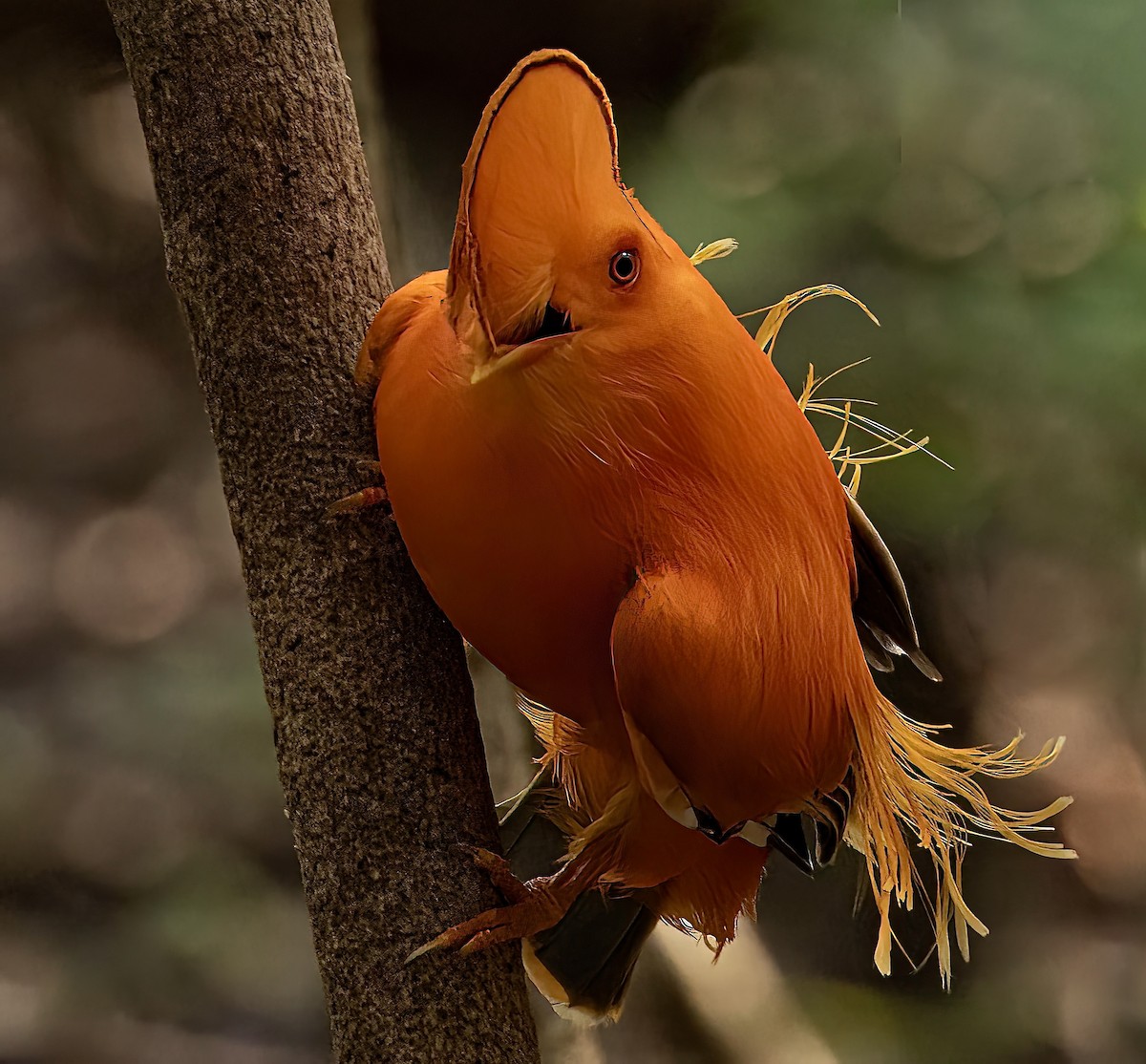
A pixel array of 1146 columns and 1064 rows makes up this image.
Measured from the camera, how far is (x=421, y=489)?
0.69 meters

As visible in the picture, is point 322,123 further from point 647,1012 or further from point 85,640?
point 647,1012

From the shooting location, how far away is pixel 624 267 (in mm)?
647

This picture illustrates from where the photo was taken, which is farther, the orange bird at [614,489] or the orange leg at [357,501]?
the orange leg at [357,501]

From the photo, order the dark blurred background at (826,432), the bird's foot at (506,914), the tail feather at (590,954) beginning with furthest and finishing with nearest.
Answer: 1. the dark blurred background at (826,432)
2. the tail feather at (590,954)
3. the bird's foot at (506,914)

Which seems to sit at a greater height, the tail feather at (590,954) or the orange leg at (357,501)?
the orange leg at (357,501)

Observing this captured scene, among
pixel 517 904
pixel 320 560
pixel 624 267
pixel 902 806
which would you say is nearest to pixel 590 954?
pixel 517 904

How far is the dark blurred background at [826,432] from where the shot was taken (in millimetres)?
1340

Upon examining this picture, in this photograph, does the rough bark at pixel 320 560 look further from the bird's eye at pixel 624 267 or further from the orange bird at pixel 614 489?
the bird's eye at pixel 624 267

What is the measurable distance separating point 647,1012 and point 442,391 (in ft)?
3.87

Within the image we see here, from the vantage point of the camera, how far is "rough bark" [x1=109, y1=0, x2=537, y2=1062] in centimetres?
78

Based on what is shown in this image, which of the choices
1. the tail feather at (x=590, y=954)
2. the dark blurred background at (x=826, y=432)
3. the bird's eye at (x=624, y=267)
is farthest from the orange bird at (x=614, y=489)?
the dark blurred background at (x=826, y=432)

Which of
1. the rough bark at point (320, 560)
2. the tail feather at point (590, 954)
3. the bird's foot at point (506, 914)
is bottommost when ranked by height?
the tail feather at point (590, 954)

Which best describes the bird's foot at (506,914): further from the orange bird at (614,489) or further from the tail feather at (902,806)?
the tail feather at (902,806)

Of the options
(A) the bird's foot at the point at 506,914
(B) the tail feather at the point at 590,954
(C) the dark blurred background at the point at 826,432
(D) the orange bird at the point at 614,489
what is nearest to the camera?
(D) the orange bird at the point at 614,489
